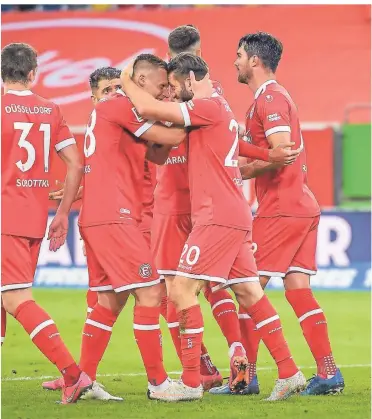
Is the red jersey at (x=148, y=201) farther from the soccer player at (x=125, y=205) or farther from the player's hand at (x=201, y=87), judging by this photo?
the player's hand at (x=201, y=87)

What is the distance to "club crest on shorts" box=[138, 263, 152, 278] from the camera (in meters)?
5.77

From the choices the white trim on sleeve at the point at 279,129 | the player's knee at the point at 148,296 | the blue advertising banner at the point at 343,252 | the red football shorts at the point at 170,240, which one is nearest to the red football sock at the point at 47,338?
the player's knee at the point at 148,296

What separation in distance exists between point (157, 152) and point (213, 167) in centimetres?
39

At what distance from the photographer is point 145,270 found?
578cm

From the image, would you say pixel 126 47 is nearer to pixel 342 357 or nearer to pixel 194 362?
pixel 342 357

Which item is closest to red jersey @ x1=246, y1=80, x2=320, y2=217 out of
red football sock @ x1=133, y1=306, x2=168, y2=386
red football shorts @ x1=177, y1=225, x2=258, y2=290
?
red football shorts @ x1=177, y1=225, x2=258, y2=290

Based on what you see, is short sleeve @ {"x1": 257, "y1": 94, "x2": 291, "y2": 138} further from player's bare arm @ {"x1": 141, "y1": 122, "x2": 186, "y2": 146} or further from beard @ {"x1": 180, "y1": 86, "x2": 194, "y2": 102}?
player's bare arm @ {"x1": 141, "y1": 122, "x2": 186, "y2": 146}

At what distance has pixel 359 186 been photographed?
13.8 meters

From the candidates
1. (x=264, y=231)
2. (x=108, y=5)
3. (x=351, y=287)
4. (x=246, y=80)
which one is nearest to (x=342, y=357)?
(x=264, y=231)

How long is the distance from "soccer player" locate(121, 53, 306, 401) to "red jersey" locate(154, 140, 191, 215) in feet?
1.89

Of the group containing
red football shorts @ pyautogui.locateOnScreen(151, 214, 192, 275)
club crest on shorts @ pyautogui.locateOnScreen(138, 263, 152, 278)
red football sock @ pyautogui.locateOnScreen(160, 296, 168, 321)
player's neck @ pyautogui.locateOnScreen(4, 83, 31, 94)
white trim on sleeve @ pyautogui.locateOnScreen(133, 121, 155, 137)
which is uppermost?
player's neck @ pyautogui.locateOnScreen(4, 83, 31, 94)

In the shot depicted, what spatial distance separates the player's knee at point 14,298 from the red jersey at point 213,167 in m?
1.03

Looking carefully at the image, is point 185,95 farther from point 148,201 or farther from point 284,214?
point 148,201

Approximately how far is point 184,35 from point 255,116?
0.83m
